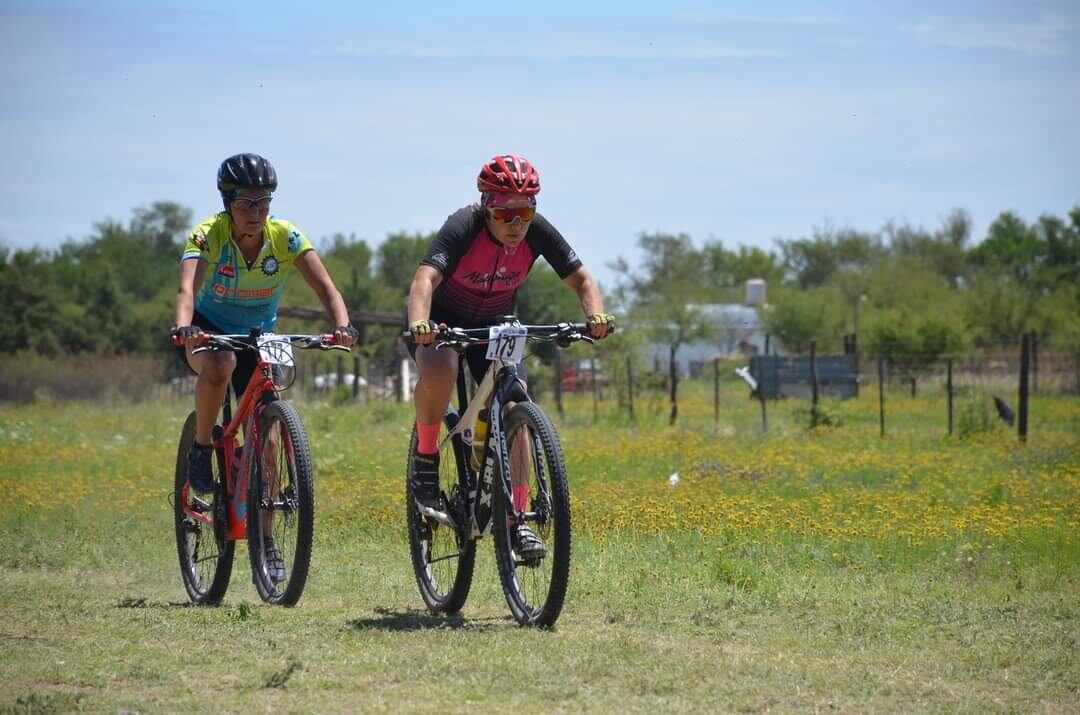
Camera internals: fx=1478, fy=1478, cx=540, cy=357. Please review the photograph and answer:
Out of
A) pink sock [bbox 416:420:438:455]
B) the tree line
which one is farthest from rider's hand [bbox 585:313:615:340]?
the tree line

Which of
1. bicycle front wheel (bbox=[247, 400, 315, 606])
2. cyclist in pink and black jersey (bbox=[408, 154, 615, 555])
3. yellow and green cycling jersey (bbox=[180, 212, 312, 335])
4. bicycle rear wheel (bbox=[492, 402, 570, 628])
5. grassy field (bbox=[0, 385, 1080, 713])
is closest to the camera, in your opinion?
grassy field (bbox=[0, 385, 1080, 713])

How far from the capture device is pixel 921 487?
14.1 m

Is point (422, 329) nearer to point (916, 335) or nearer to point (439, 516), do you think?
point (439, 516)

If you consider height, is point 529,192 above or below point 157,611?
above

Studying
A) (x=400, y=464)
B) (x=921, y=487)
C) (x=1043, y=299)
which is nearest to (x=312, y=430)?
(x=400, y=464)

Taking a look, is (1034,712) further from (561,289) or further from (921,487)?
(561,289)

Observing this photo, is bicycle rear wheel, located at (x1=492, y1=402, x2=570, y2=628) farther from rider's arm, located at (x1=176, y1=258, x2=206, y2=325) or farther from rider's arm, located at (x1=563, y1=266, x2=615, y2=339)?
rider's arm, located at (x1=176, y1=258, x2=206, y2=325)

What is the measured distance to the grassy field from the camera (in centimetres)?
566

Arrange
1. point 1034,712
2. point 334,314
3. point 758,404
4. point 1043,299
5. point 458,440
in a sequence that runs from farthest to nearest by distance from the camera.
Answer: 1. point 1043,299
2. point 758,404
3. point 334,314
4. point 458,440
5. point 1034,712

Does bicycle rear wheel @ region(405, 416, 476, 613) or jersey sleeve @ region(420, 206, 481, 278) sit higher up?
jersey sleeve @ region(420, 206, 481, 278)

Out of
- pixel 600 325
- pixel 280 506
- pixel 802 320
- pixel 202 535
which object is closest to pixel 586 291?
pixel 600 325

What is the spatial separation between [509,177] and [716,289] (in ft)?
313

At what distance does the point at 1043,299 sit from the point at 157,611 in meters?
60.2

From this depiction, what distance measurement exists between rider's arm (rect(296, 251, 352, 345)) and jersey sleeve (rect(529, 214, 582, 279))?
1.28 m
